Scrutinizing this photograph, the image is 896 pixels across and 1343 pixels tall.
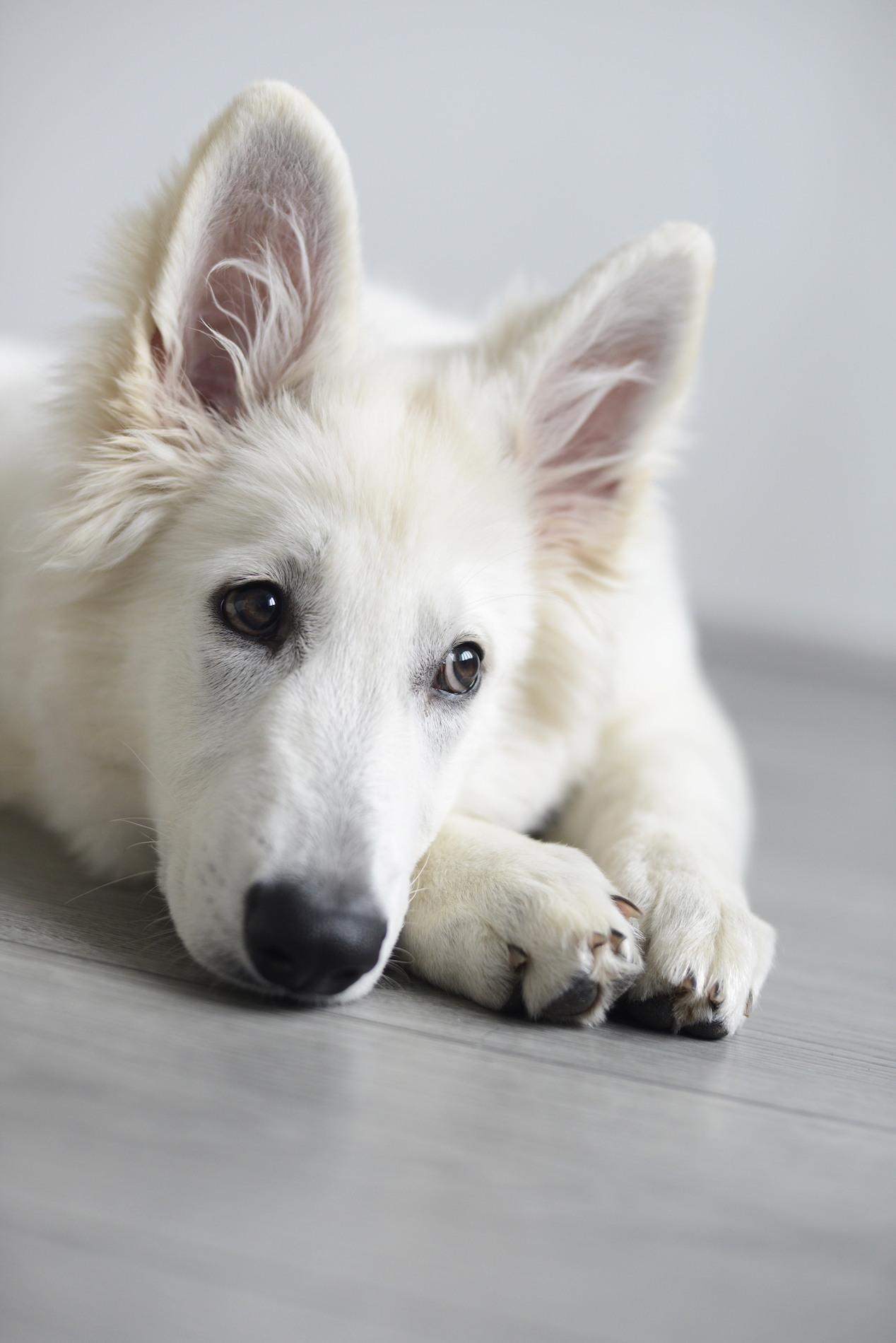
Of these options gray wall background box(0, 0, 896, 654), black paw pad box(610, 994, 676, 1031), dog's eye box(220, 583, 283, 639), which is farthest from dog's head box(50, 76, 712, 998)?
gray wall background box(0, 0, 896, 654)

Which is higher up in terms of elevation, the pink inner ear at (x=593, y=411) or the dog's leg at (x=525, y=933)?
the pink inner ear at (x=593, y=411)

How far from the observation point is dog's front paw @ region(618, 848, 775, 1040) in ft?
5.52

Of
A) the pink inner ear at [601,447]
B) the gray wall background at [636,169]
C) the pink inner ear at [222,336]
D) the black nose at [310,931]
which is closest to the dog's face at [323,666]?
the black nose at [310,931]

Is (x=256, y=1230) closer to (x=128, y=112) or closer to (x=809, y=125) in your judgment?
(x=128, y=112)

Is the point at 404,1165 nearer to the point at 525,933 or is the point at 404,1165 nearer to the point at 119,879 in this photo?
the point at 525,933

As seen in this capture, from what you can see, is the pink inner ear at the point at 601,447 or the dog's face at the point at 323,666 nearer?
the dog's face at the point at 323,666

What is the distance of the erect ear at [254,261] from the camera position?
1.88m

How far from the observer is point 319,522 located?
6.06 feet

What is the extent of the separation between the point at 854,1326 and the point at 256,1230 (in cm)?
62

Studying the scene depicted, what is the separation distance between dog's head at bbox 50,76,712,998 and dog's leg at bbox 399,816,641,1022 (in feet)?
0.34

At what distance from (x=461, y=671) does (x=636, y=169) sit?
5.95 m

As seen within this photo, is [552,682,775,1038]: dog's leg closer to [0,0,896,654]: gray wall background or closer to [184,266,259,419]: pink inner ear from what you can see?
[184,266,259,419]: pink inner ear

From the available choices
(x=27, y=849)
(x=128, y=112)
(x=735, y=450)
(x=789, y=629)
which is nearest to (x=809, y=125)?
(x=735, y=450)

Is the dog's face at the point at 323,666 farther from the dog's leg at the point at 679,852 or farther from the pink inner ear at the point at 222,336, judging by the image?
the dog's leg at the point at 679,852
